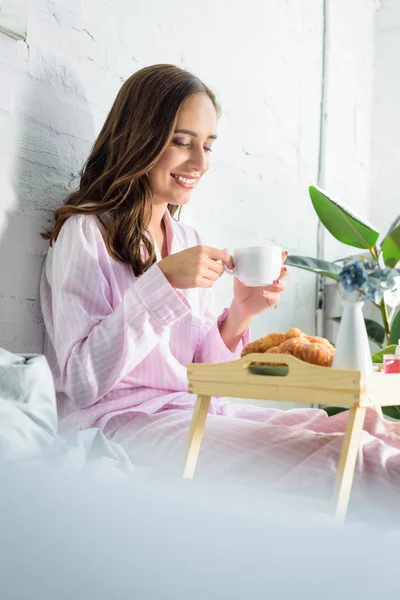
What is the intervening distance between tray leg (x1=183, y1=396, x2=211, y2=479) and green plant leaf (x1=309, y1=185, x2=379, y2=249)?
1.00 meters

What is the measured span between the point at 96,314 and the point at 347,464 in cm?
53

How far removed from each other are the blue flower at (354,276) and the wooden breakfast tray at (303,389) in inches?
5.3

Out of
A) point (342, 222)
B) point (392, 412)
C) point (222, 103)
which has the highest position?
point (222, 103)

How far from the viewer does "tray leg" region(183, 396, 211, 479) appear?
3.62 feet

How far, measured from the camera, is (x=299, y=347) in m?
1.09

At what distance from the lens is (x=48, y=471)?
542 mm

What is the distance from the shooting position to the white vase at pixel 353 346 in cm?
104

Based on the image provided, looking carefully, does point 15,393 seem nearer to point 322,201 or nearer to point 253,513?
point 253,513

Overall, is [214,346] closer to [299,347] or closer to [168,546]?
[299,347]

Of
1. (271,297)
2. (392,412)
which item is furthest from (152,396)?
(392,412)

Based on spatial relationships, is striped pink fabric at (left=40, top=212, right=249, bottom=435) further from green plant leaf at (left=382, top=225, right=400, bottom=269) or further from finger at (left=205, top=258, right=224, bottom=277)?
green plant leaf at (left=382, top=225, right=400, bottom=269)

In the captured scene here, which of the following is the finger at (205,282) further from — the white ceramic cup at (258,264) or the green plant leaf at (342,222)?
the green plant leaf at (342,222)

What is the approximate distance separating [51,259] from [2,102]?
304 millimetres

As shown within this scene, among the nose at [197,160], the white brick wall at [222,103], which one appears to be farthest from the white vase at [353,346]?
the white brick wall at [222,103]
